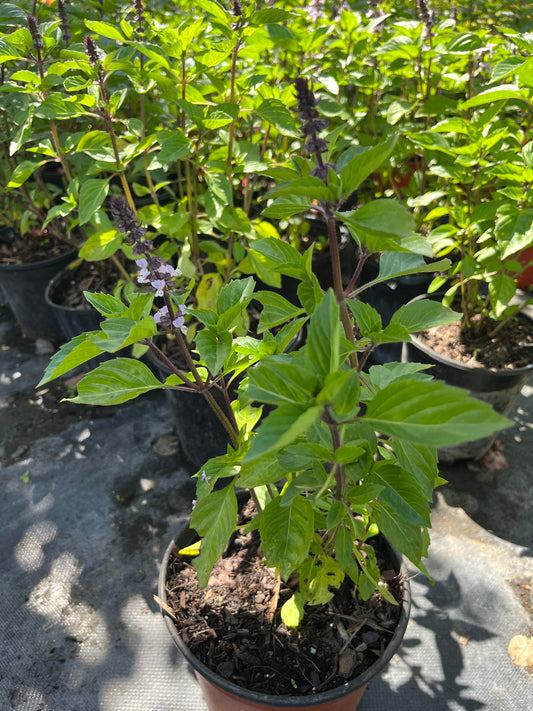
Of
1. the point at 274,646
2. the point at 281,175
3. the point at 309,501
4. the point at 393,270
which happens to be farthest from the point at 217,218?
the point at 274,646

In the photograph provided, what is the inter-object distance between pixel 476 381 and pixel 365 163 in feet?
5.02

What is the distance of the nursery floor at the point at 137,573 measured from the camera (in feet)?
5.10

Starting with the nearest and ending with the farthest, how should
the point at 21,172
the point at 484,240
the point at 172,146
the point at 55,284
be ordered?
1. the point at 172,146
2. the point at 21,172
3. the point at 484,240
4. the point at 55,284

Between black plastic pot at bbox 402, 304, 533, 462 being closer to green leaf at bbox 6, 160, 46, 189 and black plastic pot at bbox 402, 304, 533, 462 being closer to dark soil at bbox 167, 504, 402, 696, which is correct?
dark soil at bbox 167, 504, 402, 696

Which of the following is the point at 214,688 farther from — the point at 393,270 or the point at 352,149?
the point at 352,149

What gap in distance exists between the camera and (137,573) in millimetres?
1878

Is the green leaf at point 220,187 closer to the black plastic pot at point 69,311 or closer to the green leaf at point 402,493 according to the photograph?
the black plastic pot at point 69,311

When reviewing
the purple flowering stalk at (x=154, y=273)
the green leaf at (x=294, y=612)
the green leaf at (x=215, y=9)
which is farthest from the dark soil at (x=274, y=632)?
the green leaf at (x=215, y=9)

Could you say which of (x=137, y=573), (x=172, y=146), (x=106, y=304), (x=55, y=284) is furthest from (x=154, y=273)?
(x=55, y=284)

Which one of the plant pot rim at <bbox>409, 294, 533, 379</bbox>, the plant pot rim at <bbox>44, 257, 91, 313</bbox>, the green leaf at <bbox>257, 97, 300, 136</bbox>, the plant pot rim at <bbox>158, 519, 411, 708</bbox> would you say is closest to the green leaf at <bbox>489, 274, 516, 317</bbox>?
the plant pot rim at <bbox>409, 294, 533, 379</bbox>

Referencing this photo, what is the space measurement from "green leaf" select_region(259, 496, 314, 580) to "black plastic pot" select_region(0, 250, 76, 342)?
2.35 meters

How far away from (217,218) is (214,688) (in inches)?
57.2

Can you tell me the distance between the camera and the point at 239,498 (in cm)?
148

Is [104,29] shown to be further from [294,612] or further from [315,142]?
[294,612]
